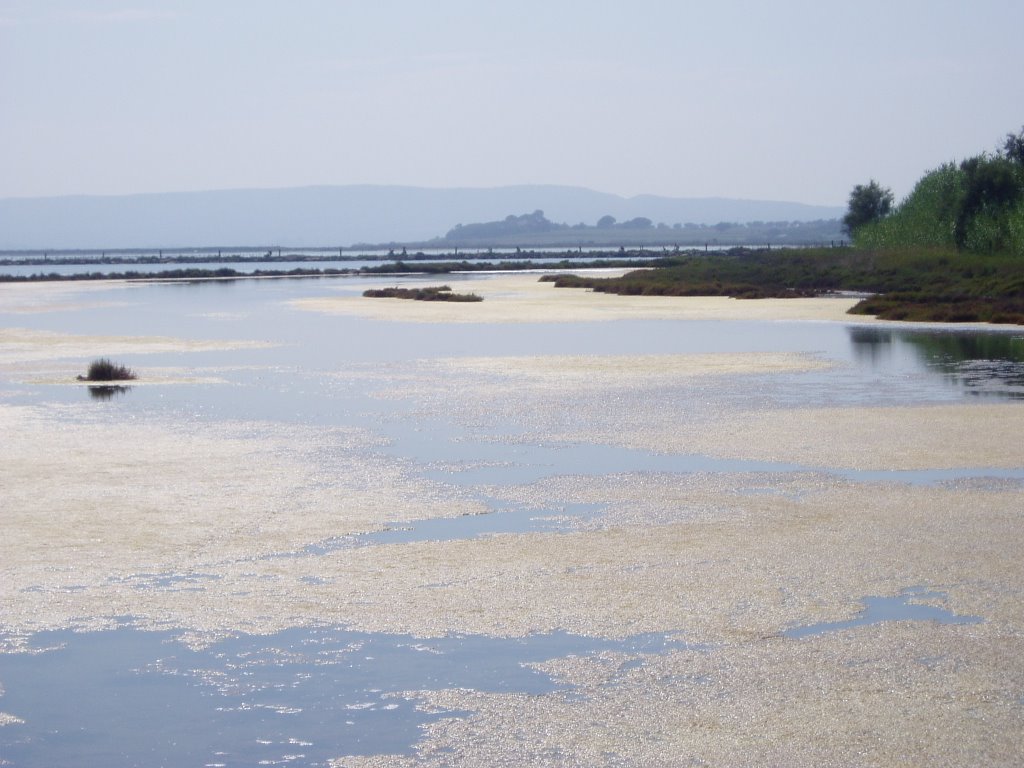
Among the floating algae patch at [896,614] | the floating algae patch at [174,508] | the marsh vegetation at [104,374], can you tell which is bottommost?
the floating algae patch at [896,614]

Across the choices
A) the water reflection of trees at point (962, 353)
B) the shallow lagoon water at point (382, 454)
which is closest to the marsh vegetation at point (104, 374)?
the shallow lagoon water at point (382, 454)

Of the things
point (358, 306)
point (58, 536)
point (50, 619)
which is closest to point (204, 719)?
point (50, 619)

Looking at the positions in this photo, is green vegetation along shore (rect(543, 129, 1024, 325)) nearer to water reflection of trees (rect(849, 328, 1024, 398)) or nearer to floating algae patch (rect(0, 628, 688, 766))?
water reflection of trees (rect(849, 328, 1024, 398))

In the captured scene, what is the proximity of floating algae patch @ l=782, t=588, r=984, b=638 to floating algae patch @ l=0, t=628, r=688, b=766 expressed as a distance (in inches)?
33.0

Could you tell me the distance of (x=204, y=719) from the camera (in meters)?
6.60

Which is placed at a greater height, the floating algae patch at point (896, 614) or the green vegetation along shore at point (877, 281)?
the green vegetation along shore at point (877, 281)

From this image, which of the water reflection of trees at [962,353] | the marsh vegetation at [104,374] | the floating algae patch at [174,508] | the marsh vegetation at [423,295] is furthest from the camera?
the marsh vegetation at [423,295]

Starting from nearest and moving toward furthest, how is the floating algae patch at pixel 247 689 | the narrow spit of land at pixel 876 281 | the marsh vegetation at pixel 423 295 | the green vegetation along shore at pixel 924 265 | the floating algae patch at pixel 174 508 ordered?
1. the floating algae patch at pixel 247 689
2. the floating algae patch at pixel 174 508
3. the narrow spit of land at pixel 876 281
4. the green vegetation along shore at pixel 924 265
5. the marsh vegetation at pixel 423 295

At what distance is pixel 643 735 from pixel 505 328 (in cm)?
2718

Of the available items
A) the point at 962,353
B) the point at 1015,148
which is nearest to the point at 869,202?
the point at 1015,148

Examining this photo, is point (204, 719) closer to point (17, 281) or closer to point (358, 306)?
point (358, 306)

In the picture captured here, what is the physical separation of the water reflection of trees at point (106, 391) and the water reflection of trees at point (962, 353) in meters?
11.5

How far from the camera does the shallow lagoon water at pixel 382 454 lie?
650 cm

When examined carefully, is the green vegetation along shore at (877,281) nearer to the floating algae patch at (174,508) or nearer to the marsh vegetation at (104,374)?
the marsh vegetation at (104,374)
